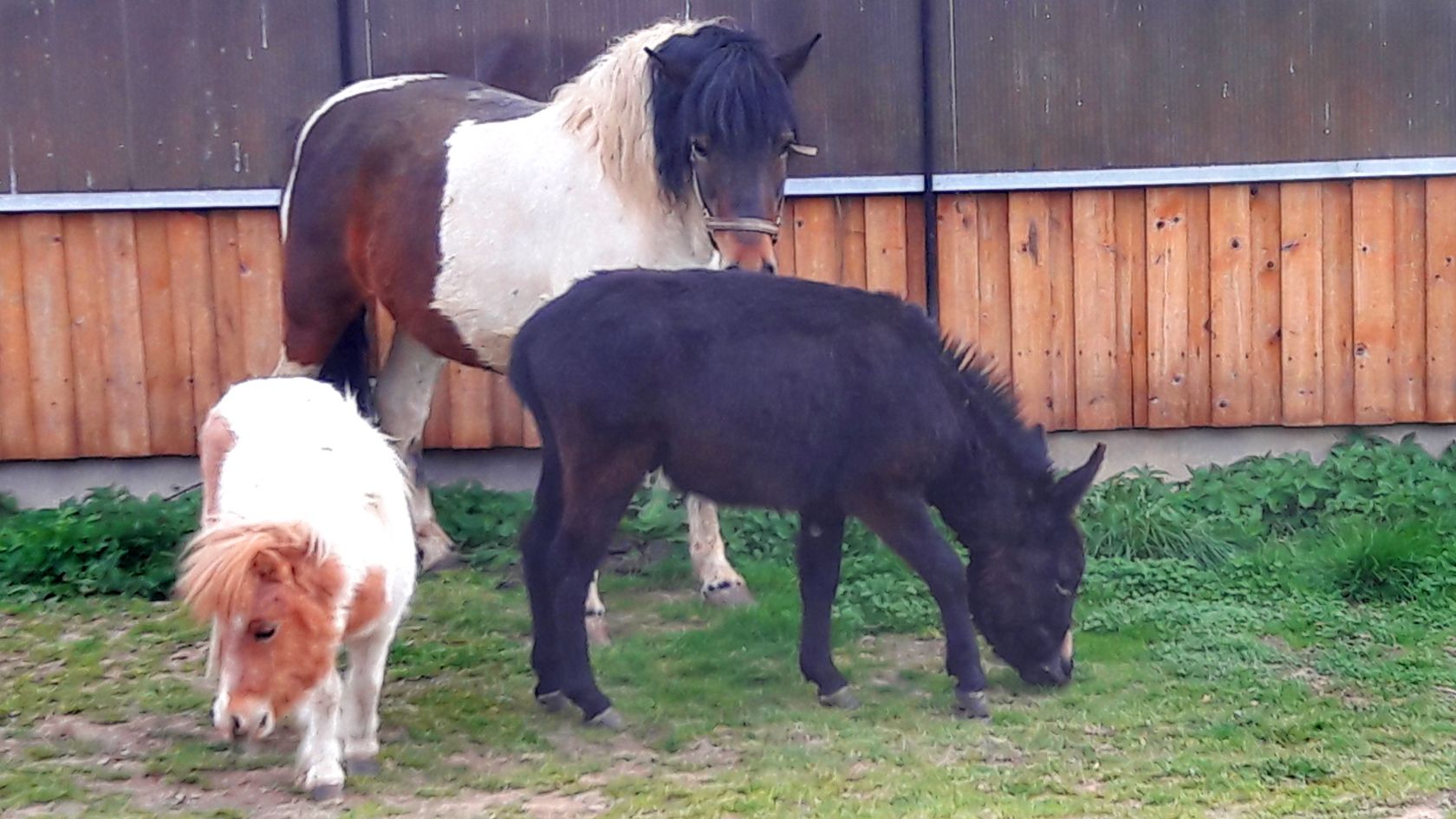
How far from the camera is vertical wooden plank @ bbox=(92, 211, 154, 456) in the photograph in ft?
26.0

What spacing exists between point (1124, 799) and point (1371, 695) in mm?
1399

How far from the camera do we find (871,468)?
5234 mm

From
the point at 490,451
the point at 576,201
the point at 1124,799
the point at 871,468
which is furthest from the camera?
the point at 490,451

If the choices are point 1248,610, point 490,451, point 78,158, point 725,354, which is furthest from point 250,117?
point 1248,610

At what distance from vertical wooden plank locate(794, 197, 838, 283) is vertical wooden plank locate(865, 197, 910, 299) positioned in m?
0.16

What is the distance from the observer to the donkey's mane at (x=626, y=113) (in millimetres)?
6191

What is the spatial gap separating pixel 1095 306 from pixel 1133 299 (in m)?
0.19

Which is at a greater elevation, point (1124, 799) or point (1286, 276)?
point (1286, 276)

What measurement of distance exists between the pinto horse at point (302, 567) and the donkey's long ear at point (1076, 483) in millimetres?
2146

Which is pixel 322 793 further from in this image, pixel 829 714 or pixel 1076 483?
pixel 1076 483

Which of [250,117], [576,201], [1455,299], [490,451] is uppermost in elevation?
[250,117]

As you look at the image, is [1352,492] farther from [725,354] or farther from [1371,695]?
[725,354]

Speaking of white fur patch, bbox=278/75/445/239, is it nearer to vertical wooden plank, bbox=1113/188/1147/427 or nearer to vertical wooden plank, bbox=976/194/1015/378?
vertical wooden plank, bbox=976/194/1015/378

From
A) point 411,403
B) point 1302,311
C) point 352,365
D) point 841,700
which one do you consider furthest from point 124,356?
point 1302,311
